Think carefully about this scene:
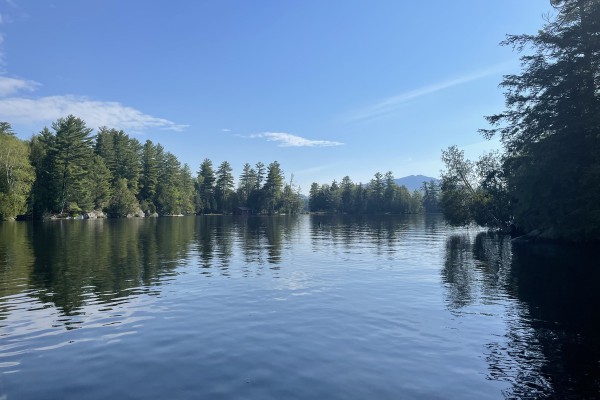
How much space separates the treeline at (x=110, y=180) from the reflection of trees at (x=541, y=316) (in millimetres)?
89372

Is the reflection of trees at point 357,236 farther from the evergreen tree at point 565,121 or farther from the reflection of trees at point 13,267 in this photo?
the reflection of trees at point 13,267

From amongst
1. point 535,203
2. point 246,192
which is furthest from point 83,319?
point 246,192

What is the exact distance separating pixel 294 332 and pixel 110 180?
407 feet

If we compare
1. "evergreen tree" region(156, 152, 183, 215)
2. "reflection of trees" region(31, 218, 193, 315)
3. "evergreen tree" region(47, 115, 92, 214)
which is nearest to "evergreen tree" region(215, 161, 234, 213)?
"evergreen tree" region(156, 152, 183, 215)

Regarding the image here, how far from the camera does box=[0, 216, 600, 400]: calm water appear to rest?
374 inches

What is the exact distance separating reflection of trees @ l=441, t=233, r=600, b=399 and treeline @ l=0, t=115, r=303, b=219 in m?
89.4

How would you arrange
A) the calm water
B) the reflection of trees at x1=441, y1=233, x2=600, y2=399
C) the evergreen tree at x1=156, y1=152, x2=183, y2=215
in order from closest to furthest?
the calm water → the reflection of trees at x1=441, y1=233, x2=600, y2=399 → the evergreen tree at x1=156, y1=152, x2=183, y2=215

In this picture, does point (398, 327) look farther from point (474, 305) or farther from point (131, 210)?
point (131, 210)

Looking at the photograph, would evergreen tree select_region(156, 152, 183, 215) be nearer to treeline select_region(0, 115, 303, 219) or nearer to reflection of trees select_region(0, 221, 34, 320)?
treeline select_region(0, 115, 303, 219)

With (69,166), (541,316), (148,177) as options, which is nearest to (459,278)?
(541,316)

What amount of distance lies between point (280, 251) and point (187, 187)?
137684mm

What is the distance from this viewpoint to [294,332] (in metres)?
13.6

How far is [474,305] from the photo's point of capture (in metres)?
18.0

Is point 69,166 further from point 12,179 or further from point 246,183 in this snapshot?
point 246,183
